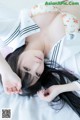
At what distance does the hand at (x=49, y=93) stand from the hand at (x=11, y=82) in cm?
10

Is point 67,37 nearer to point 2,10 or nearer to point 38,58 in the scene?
point 38,58

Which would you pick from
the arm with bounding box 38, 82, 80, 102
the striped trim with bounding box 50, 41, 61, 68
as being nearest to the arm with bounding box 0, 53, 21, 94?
the arm with bounding box 38, 82, 80, 102

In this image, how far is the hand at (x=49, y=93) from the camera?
1.05 m

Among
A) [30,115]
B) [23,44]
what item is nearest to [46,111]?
[30,115]

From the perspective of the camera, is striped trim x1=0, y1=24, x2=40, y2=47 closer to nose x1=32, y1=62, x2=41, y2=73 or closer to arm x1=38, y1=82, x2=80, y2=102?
nose x1=32, y1=62, x2=41, y2=73

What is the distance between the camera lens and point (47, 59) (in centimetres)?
119

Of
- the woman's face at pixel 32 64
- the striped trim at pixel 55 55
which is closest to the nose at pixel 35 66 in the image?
the woman's face at pixel 32 64

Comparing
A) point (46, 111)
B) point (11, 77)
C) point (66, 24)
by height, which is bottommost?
point (46, 111)

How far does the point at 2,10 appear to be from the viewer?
4.75 ft

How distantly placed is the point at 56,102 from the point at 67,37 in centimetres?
29

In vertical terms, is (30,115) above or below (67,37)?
below

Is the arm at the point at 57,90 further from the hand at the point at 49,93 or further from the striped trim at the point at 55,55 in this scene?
the striped trim at the point at 55,55

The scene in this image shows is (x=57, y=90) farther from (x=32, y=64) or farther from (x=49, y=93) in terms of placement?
(x=32, y=64)

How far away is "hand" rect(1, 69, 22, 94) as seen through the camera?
0.99 m
